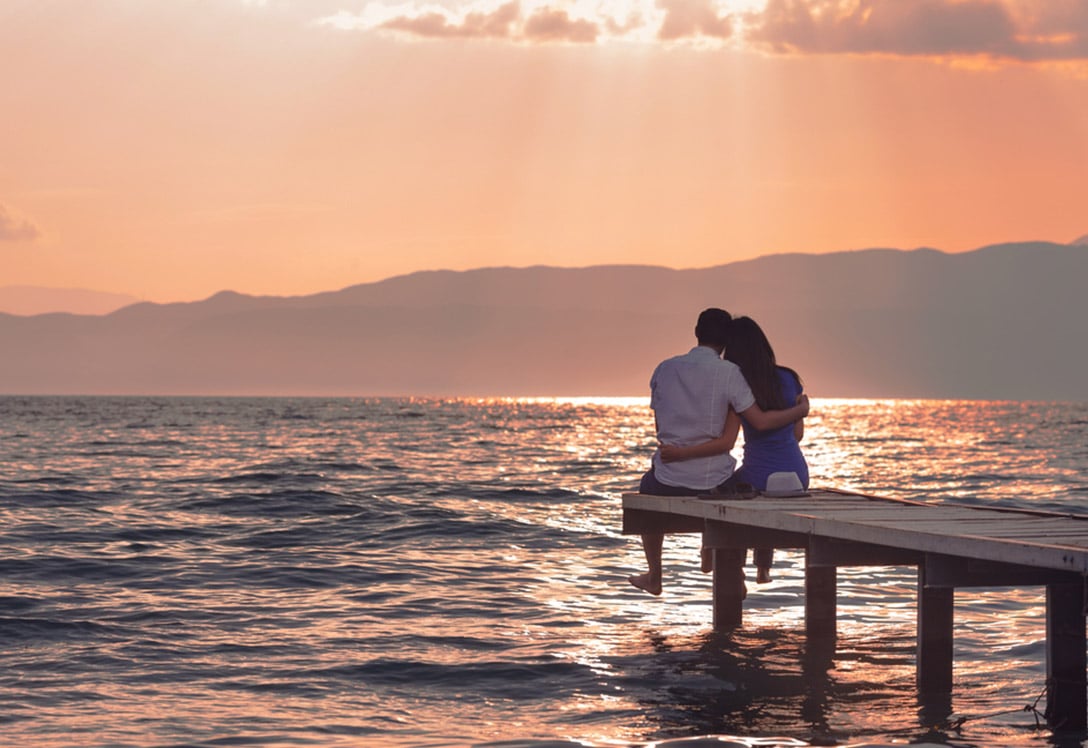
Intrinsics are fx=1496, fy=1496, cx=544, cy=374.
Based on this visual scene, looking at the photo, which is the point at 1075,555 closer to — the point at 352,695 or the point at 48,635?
the point at 352,695

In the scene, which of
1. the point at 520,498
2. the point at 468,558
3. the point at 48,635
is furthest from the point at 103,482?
the point at 48,635

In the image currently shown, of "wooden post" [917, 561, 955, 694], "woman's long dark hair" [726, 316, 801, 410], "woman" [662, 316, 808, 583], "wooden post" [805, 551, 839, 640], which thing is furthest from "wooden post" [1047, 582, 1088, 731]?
"wooden post" [805, 551, 839, 640]

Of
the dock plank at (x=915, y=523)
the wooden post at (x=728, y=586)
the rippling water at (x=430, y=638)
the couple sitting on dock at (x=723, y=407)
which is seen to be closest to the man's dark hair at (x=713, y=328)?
the couple sitting on dock at (x=723, y=407)

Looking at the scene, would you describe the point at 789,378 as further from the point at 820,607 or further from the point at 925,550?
the point at 925,550

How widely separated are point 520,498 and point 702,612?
1592cm

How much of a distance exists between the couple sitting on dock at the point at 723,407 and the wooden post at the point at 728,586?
1159 mm

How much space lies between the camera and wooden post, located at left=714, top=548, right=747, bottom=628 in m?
13.6

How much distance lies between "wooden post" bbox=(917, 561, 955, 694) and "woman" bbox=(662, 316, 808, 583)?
5.71 ft

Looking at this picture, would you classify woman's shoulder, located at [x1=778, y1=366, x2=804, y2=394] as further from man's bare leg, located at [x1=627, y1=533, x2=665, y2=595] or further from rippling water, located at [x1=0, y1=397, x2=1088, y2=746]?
rippling water, located at [x1=0, y1=397, x2=1088, y2=746]

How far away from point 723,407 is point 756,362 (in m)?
0.45

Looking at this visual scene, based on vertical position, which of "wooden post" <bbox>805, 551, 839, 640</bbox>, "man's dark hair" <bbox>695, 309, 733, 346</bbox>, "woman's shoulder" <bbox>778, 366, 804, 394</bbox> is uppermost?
"man's dark hair" <bbox>695, 309, 733, 346</bbox>

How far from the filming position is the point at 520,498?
31109mm

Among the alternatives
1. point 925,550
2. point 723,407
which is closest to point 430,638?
point 723,407

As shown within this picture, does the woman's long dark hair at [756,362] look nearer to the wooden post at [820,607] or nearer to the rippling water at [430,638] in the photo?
the wooden post at [820,607]
